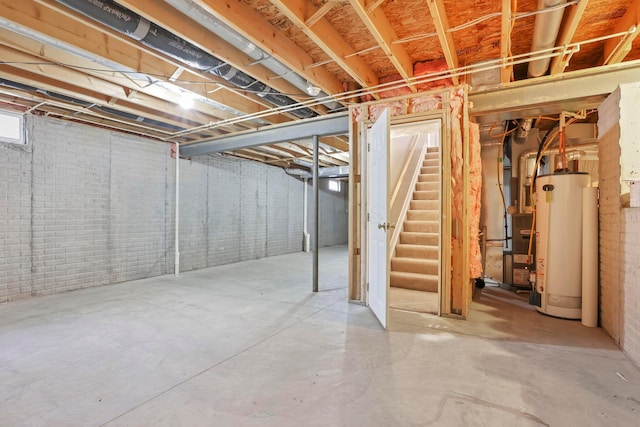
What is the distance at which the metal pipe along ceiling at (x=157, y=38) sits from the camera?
2.05 m

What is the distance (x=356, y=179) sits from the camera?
3625 mm

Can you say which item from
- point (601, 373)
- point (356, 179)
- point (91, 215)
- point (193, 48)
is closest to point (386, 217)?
point (356, 179)

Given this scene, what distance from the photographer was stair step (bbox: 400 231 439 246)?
4341 mm

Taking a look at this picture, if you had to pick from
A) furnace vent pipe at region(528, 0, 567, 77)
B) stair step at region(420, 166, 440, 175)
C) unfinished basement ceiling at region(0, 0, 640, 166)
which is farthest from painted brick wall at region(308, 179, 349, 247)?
furnace vent pipe at region(528, 0, 567, 77)

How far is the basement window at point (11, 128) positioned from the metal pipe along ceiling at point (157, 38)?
274cm

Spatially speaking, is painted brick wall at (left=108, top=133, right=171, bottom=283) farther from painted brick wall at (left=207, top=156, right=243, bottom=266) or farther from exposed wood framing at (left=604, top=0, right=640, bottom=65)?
exposed wood framing at (left=604, top=0, right=640, bottom=65)

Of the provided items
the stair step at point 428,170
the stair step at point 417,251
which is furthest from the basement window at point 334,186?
the stair step at point 417,251

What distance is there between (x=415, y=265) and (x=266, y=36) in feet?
10.3

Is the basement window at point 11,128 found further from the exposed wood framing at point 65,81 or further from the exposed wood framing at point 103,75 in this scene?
the exposed wood framing at point 103,75

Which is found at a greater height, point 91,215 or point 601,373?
point 91,215

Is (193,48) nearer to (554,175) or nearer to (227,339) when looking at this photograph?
(227,339)

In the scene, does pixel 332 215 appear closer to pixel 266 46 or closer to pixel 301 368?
pixel 266 46

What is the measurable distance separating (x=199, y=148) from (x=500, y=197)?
4.96 metres

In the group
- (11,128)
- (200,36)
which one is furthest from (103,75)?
(11,128)
